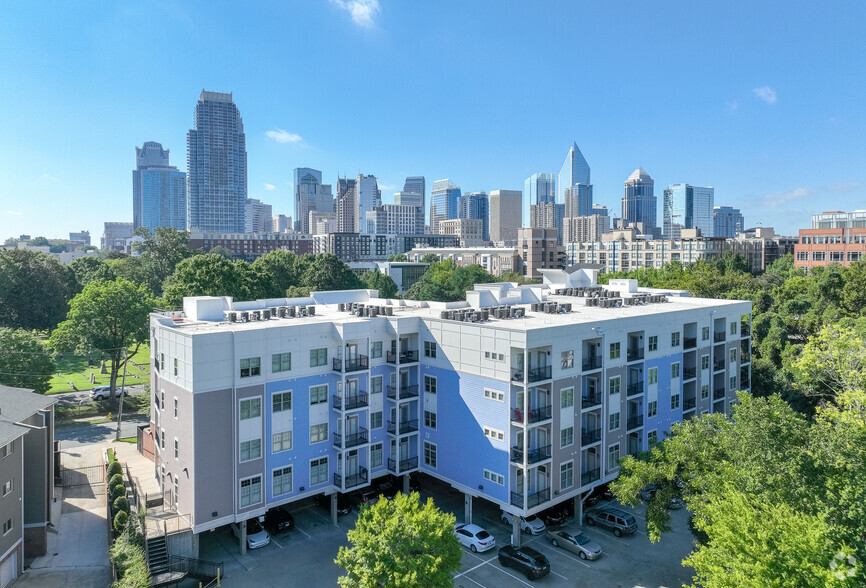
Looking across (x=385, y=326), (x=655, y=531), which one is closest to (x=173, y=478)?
(x=385, y=326)

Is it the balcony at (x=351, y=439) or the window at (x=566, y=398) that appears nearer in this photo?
the window at (x=566, y=398)

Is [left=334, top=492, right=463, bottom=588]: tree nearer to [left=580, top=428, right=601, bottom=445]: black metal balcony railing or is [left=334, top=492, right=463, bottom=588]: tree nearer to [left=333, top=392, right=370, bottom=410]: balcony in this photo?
[left=333, top=392, right=370, bottom=410]: balcony

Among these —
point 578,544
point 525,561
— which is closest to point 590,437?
Answer: point 578,544

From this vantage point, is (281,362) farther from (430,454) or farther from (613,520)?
(613,520)

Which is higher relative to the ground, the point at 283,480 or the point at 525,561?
the point at 283,480

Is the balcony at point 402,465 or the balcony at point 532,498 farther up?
the balcony at point 402,465

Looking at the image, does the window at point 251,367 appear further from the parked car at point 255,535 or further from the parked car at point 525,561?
the parked car at point 525,561

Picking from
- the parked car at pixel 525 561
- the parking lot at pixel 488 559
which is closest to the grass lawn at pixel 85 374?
the parking lot at pixel 488 559

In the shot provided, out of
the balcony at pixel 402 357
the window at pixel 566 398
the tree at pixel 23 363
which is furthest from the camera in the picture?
the tree at pixel 23 363
